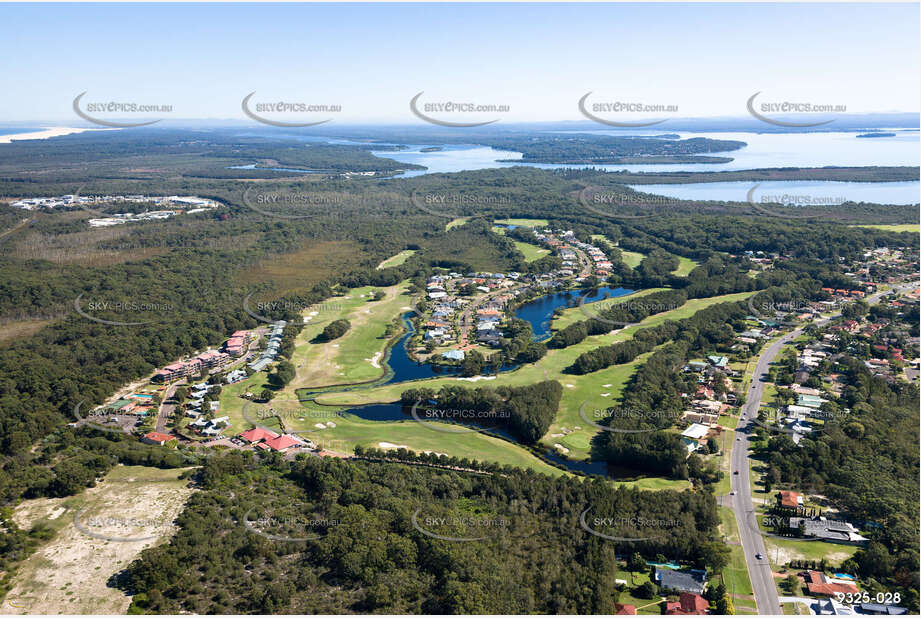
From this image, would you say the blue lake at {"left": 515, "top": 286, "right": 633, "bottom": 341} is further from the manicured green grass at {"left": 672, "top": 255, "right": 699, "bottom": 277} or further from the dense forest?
the manicured green grass at {"left": 672, "top": 255, "right": 699, "bottom": 277}

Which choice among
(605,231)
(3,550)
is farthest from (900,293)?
(3,550)

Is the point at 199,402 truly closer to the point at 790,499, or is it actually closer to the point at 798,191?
the point at 790,499

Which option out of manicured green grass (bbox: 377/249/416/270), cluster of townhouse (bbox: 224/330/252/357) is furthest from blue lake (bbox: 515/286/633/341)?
cluster of townhouse (bbox: 224/330/252/357)

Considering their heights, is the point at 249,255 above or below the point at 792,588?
above

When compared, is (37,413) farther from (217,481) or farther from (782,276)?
(782,276)

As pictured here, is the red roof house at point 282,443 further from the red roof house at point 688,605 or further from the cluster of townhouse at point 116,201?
the cluster of townhouse at point 116,201
